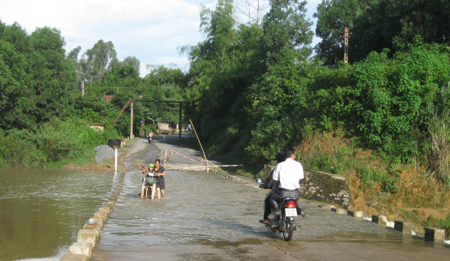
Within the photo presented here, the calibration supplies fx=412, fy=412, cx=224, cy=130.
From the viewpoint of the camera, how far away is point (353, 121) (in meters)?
17.5

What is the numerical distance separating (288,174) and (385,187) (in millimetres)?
9084

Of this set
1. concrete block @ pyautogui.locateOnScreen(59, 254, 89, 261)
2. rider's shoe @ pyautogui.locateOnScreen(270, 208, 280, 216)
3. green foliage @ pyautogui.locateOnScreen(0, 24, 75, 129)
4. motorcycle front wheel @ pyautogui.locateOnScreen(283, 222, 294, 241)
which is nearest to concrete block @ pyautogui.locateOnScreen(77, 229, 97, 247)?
concrete block @ pyautogui.locateOnScreen(59, 254, 89, 261)

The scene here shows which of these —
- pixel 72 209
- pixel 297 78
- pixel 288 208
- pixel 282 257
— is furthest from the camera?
pixel 297 78

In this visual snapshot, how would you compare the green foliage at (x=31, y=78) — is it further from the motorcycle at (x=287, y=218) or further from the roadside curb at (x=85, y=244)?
the motorcycle at (x=287, y=218)

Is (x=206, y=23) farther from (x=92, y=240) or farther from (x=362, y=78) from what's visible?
(x=92, y=240)

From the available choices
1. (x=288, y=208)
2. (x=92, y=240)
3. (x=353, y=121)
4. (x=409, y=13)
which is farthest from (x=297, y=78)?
(x=92, y=240)

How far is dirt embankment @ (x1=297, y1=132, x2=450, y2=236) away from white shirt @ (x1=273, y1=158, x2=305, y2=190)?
6701 mm

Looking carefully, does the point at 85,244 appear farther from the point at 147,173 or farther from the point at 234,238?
the point at 147,173

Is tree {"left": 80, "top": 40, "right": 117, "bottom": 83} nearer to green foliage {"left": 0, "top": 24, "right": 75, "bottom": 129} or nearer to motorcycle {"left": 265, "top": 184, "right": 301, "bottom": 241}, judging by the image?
green foliage {"left": 0, "top": 24, "right": 75, "bottom": 129}

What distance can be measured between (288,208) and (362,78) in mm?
11322

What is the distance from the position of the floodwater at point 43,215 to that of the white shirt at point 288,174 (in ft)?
12.2

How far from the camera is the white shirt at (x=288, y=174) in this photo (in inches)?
285

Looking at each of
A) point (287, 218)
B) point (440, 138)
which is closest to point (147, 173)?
point (287, 218)

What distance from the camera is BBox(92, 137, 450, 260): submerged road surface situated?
6.08 m
